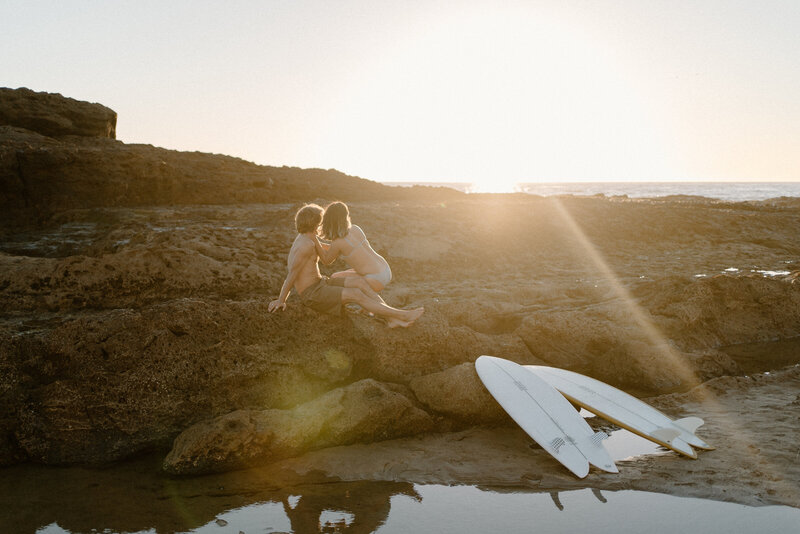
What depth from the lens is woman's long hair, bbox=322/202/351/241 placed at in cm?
545

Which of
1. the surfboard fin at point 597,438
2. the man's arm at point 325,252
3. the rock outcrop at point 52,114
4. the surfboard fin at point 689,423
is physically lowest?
the surfboard fin at point 597,438

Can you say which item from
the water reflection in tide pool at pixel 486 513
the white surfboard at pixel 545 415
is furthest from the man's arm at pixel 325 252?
the water reflection in tide pool at pixel 486 513

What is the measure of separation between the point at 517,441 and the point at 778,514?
192 centimetres

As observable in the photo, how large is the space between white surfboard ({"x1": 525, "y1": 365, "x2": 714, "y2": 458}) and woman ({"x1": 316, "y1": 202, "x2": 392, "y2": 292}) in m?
1.85

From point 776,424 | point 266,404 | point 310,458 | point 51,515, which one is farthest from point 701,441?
point 51,515

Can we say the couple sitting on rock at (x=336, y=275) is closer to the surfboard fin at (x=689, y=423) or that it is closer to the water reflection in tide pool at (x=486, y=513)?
the water reflection in tide pool at (x=486, y=513)

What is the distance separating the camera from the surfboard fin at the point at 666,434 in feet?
14.8

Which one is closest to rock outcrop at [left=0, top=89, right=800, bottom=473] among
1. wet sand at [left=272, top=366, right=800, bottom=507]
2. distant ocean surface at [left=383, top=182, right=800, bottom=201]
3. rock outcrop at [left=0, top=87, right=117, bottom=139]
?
wet sand at [left=272, top=366, right=800, bottom=507]

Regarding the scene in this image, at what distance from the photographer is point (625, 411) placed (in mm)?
5059

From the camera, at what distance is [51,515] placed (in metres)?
3.72

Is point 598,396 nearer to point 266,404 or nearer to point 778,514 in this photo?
point 778,514

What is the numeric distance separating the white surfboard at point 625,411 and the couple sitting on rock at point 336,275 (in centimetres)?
162

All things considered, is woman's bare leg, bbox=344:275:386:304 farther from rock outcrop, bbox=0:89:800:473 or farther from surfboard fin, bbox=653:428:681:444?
surfboard fin, bbox=653:428:681:444

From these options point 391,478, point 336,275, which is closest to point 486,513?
point 391,478
